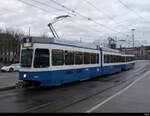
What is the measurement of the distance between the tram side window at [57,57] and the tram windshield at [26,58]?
4.70ft

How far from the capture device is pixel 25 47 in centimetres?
1332

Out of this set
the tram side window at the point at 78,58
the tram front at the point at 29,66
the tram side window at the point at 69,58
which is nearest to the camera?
the tram front at the point at 29,66

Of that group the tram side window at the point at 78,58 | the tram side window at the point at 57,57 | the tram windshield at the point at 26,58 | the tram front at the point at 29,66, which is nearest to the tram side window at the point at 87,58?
the tram side window at the point at 78,58

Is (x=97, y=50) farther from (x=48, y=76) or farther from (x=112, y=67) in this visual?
(x=48, y=76)

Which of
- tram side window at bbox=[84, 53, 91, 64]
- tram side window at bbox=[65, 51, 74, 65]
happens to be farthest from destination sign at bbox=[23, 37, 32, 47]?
tram side window at bbox=[84, 53, 91, 64]

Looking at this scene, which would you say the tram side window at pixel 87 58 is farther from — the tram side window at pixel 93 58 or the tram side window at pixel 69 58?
the tram side window at pixel 69 58

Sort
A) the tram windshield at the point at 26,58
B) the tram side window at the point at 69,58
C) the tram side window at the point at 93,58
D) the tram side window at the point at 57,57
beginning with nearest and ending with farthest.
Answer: the tram windshield at the point at 26,58 < the tram side window at the point at 57,57 < the tram side window at the point at 69,58 < the tram side window at the point at 93,58

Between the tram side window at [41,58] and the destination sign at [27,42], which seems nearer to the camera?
the tram side window at [41,58]

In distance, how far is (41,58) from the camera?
13008mm

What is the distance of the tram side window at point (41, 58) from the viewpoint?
1288 cm

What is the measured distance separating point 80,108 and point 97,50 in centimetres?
1348

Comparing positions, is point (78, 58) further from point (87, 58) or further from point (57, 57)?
point (57, 57)

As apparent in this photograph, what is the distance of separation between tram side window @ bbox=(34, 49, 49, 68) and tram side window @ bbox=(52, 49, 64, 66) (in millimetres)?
566

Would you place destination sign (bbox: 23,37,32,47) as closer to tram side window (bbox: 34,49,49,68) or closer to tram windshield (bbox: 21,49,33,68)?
tram windshield (bbox: 21,49,33,68)
